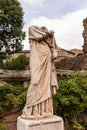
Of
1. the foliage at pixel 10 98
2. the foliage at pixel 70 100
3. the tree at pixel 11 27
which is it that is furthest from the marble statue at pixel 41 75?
the tree at pixel 11 27

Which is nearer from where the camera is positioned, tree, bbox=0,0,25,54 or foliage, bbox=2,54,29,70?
tree, bbox=0,0,25,54

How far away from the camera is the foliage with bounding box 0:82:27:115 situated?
10.4 meters

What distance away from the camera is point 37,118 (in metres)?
4.65

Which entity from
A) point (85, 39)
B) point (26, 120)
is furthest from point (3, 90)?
point (85, 39)

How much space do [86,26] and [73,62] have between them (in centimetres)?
285

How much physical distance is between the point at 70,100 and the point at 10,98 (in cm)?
249

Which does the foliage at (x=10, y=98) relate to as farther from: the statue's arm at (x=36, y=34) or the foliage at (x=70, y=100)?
the statue's arm at (x=36, y=34)

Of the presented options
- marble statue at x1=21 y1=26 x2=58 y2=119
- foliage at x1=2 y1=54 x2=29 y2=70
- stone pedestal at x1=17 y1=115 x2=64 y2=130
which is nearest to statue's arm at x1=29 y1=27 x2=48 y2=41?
marble statue at x1=21 y1=26 x2=58 y2=119

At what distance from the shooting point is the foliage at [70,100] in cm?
1018

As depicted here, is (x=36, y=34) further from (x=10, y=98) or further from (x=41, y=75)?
(x=10, y=98)

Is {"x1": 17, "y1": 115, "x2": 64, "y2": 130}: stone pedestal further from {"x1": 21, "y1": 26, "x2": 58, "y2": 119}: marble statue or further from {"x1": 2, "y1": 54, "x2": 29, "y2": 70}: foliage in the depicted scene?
{"x1": 2, "y1": 54, "x2": 29, "y2": 70}: foliage

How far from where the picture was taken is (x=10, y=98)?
10.8 metres

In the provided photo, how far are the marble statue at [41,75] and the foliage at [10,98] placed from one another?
5.48 meters

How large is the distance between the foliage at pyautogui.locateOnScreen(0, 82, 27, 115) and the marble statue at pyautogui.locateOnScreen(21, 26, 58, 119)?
216 inches
